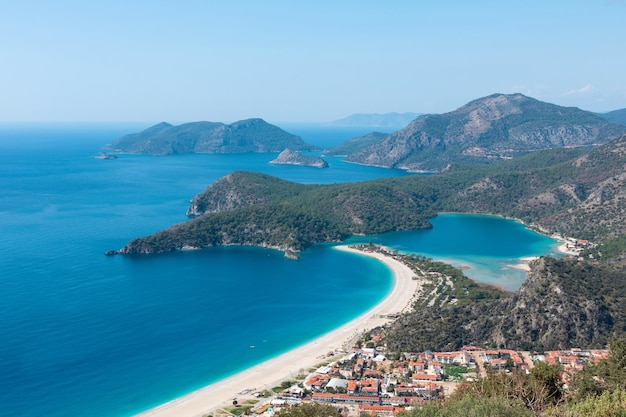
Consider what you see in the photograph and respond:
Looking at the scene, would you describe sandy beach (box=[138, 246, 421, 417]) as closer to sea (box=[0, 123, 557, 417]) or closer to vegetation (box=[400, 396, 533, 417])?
sea (box=[0, 123, 557, 417])

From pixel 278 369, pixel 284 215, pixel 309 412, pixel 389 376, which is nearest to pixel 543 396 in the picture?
pixel 309 412

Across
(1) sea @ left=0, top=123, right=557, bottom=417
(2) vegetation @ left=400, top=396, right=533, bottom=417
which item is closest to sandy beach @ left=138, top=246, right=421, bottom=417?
(1) sea @ left=0, top=123, right=557, bottom=417

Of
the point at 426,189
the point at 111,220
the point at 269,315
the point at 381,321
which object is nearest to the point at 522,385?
the point at 381,321

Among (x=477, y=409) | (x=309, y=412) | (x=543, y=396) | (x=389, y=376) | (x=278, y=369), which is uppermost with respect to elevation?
(x=477, y=409)

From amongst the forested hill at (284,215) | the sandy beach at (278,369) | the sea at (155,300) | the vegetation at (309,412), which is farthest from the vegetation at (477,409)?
the forested hill at (284,215)

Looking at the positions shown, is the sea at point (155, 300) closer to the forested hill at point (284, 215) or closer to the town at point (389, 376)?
the forested hill at point (284, 215)

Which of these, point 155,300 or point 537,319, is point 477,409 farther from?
point 155,300
